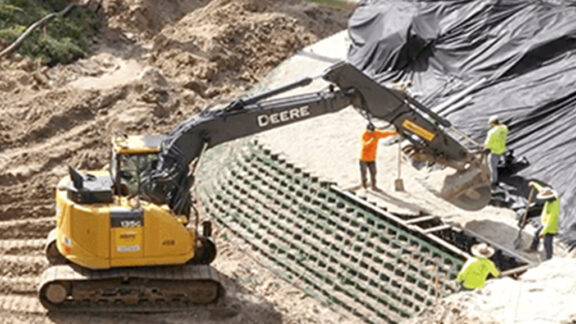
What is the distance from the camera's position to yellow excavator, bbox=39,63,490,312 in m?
15.6

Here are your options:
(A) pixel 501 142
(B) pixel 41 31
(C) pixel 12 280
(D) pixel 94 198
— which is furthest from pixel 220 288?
(B) pixel 41 31

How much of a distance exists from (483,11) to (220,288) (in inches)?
416

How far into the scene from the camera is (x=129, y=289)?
52.4ft

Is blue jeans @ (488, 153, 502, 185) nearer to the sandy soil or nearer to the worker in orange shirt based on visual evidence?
the worker in orange shirt

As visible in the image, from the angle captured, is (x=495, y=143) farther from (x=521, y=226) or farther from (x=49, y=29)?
(x=49, y=29)

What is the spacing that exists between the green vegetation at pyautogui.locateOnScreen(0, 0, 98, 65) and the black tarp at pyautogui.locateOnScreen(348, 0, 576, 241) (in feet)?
26.5

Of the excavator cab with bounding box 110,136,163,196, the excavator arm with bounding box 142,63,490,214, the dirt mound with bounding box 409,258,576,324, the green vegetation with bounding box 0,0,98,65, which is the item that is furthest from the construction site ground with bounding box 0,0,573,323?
the excavator cab with bounding box 110,136,163,196

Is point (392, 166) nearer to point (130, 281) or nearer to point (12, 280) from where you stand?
point (130, 281)

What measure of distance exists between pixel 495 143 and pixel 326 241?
3.69 m

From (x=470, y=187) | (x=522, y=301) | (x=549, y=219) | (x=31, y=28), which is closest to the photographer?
(x=522, y=301)

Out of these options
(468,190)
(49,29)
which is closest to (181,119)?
(49,29)

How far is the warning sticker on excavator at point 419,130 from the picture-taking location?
1629 cm

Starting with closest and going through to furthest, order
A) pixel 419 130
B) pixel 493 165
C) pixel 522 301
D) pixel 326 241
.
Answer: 1. pixel 522 301
2. pixel 419 130
3. pixel 326 241
4. pixel 493 165

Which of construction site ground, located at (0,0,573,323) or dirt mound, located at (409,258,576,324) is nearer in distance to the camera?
dirt mound, located at (409,258,576,324)
